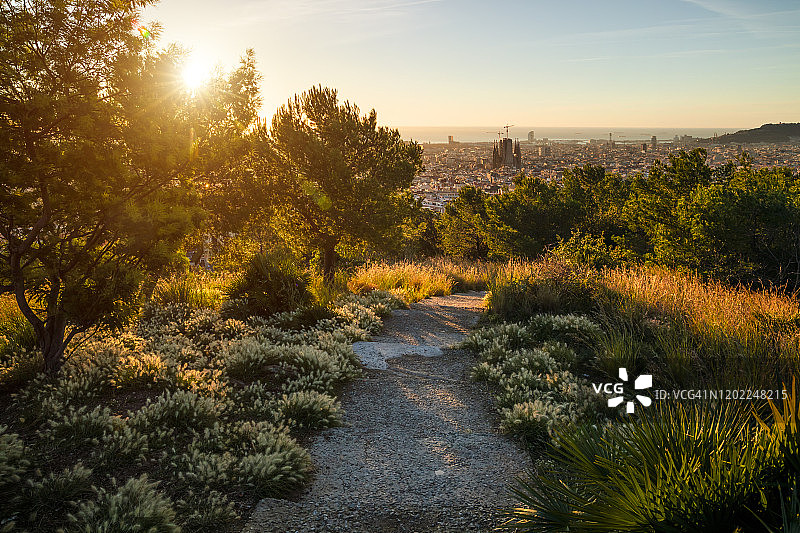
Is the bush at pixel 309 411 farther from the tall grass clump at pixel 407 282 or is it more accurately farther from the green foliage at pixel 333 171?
the green foliage at pixel 333 171

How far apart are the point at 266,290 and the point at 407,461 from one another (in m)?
5.85

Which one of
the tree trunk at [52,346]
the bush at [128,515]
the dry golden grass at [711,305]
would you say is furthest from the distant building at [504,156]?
the bush at [128,515]

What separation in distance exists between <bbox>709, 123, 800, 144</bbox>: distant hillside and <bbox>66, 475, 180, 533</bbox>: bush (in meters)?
126

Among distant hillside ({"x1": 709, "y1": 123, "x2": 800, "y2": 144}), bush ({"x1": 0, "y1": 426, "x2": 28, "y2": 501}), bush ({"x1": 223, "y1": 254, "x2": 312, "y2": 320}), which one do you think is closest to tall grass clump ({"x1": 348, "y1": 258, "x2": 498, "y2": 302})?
bush ({"x1": 223, "y1": 254, "x2": 312, "y2": 320})

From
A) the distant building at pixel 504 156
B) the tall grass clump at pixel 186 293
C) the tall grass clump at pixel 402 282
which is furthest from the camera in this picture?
the distant building at pixel 504 156

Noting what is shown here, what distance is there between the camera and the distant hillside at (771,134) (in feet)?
325

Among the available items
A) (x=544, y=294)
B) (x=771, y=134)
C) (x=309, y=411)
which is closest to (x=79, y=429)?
(x=309, y=411)

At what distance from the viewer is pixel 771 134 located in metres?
103

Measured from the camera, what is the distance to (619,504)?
232 cm

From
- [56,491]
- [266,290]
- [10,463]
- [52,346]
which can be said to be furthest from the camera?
[266,290]

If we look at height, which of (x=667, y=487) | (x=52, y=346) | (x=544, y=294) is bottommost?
(x=544, y=294)

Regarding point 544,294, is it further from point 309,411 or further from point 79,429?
point 79,429

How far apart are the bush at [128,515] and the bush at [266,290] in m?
5.85

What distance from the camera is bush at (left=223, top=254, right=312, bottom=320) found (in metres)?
8.95
